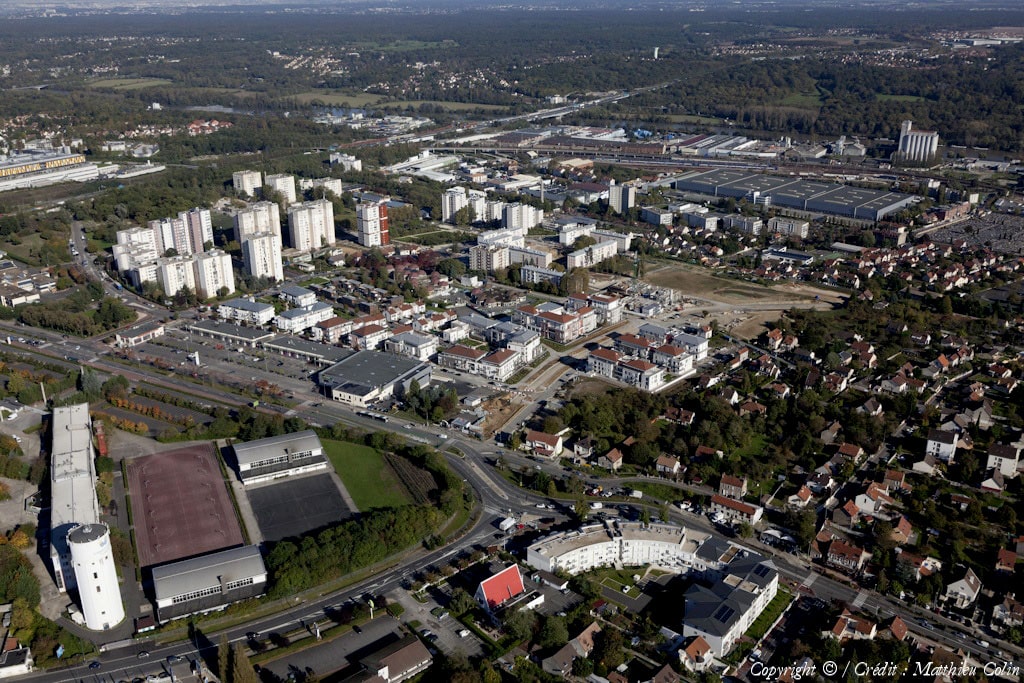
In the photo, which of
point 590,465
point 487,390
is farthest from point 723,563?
point 487,390

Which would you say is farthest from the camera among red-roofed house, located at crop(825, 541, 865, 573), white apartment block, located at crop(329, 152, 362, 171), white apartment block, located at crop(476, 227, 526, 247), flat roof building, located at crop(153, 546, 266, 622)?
white apartment block, located at crop(329, 152, 362, 171)

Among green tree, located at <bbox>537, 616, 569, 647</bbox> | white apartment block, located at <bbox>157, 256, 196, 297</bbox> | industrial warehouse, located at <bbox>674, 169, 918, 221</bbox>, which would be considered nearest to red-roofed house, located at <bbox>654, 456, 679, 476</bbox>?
green tree, located at <bbox>537, 616, 569, 647</bbox>

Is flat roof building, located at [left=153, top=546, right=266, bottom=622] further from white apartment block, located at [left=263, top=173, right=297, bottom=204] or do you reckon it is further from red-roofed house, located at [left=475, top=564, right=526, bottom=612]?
white apartment block, located at [left=263, top=173, right=297, bottom=204]

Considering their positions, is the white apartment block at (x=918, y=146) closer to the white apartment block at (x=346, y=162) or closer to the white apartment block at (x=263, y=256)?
the white apartment block at (x=346, y=162)

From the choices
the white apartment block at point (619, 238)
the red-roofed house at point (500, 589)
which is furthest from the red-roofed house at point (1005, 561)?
the white apartment block at point (619, 238)

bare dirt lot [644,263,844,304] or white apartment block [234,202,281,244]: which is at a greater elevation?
white apartment block [234,202,281,244]

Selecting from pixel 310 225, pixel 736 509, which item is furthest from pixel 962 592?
pixel 310 225
